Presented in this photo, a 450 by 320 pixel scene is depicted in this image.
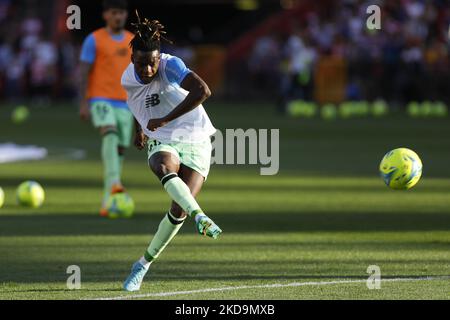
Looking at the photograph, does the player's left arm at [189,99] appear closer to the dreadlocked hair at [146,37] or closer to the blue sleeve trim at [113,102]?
the dreadlocked hair at [146,37]

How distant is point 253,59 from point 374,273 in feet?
129

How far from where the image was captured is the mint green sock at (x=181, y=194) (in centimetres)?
963

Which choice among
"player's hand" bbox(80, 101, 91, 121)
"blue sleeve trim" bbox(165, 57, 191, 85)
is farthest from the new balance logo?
"player's hand" bbox(80, 101, 91, 121)

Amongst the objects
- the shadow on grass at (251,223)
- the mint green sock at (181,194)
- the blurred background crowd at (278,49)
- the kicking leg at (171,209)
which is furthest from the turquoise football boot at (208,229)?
the blurred background crowd at (278,49)

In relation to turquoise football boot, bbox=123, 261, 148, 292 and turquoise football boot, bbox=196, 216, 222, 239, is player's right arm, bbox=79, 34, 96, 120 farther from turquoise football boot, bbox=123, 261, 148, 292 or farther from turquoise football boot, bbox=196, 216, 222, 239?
turquoise football boot, bbox=196, 216, 222, 239

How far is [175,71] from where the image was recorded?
10242mm

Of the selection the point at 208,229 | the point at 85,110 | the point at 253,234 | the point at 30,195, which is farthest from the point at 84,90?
the point at 208,229

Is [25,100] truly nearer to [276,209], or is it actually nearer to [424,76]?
[424,76]

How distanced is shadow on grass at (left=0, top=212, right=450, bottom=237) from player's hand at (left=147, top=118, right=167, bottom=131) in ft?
12.9

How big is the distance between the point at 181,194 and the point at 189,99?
2.90 ft

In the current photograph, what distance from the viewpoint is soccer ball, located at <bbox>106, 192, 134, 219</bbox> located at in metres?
15.4

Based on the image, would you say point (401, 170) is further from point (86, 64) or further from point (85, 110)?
point (86, 64)

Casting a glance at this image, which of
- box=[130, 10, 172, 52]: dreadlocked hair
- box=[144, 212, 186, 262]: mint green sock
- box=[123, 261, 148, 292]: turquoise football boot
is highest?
box=[130, 10, 172, 52]: dreadlocked hair
